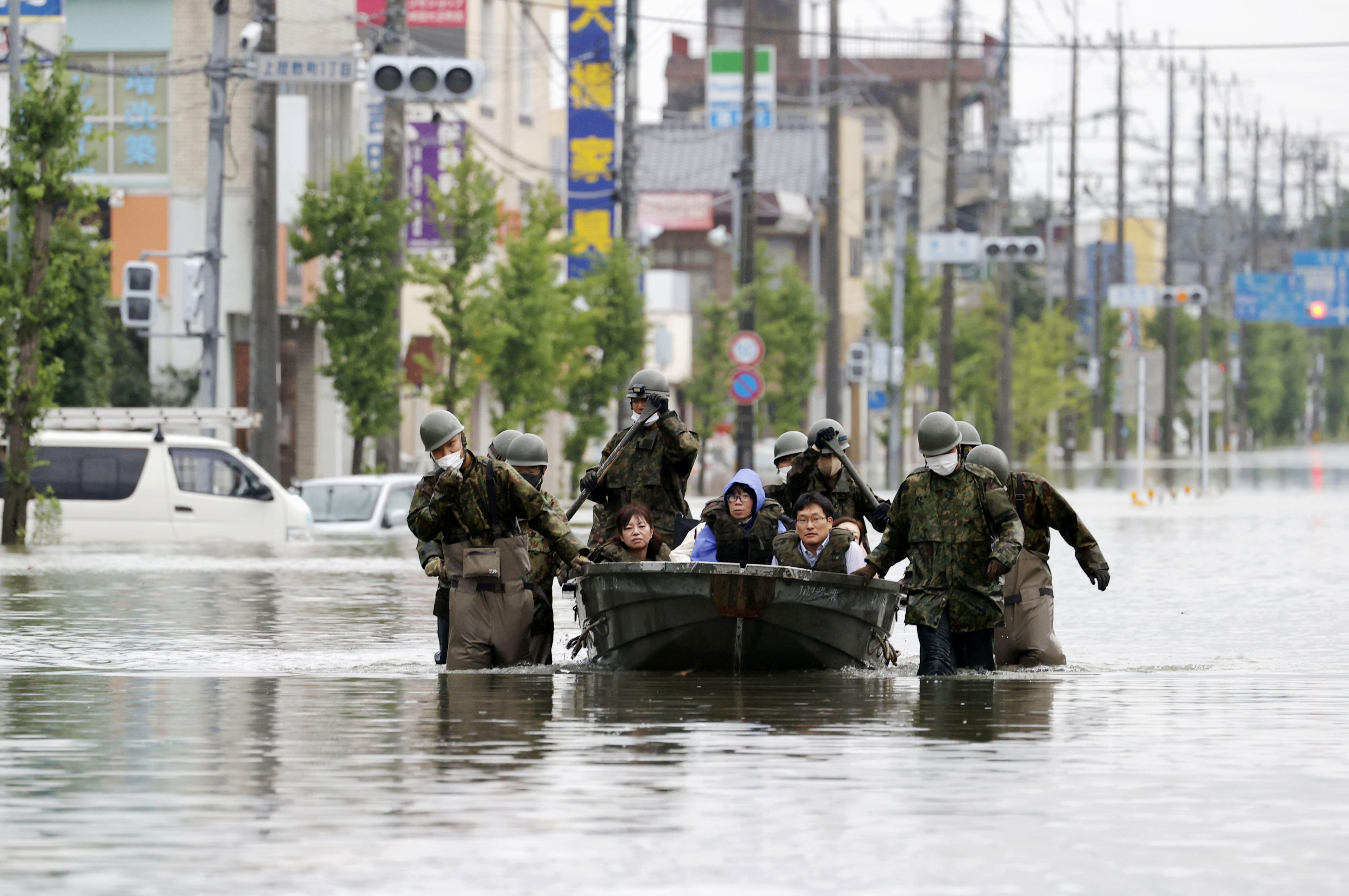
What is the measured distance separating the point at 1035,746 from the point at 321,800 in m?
3.71

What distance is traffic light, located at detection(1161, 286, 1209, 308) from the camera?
233 feet

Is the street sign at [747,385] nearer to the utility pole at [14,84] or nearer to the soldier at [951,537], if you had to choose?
the utility pole at [14,84]

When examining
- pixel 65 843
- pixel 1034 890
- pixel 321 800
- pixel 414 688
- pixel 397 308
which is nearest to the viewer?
pixel 1034 890

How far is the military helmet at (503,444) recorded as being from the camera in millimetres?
17078

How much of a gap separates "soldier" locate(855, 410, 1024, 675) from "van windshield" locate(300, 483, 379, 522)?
2296 centimetres

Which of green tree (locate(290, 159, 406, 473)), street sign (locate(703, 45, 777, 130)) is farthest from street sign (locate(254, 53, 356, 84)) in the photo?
street sign (locate(703, 45, 777, 130))

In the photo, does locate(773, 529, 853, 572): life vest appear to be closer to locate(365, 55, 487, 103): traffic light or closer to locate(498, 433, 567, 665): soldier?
locate(498, 433, 567, 665): soldier

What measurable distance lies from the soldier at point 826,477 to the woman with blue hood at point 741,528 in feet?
2.41

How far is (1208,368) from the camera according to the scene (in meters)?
62.0

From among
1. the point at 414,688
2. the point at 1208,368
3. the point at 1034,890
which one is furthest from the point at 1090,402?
the point at 1034,890

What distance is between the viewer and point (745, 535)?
16.9 metres

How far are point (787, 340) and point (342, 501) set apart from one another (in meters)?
36.1

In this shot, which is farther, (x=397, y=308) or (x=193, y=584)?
(x=397, y=308)

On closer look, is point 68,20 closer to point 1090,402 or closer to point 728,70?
point 728,70
